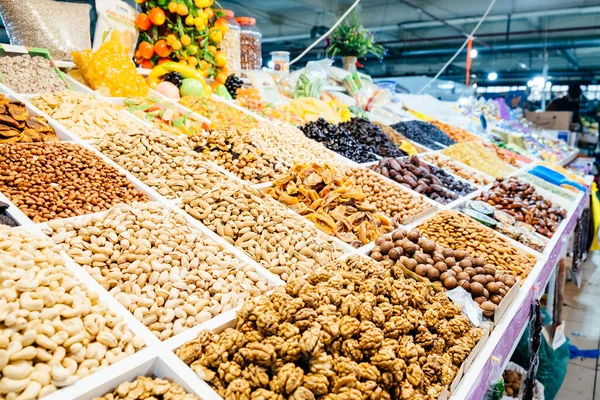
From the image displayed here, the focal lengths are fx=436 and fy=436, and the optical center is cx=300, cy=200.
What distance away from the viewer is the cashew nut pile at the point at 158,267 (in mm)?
1166

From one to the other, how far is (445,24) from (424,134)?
7263mm

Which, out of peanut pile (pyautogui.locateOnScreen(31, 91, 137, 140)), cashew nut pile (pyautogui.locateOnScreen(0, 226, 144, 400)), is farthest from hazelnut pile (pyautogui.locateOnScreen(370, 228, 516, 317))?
peanut pile (pyautogui.locateOnScreen(31, 91, 137, 140))

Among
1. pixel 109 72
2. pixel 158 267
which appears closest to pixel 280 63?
pixel 109 72

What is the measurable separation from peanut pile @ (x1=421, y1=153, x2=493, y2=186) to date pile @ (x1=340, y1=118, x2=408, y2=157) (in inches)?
10.8

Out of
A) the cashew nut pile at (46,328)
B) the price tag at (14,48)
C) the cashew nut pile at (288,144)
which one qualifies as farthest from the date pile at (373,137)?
the cashew nut pile at (46,328)

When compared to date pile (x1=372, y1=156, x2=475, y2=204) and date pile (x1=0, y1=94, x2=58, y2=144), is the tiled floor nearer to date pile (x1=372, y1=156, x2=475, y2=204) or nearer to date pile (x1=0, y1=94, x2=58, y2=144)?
date pile (x1=372, y1=156, x2=475, y2=204)

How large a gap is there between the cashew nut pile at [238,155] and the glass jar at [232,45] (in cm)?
158

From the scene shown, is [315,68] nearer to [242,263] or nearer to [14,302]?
[242,263]

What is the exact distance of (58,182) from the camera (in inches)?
65.7

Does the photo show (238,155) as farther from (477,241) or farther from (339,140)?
(477,241)

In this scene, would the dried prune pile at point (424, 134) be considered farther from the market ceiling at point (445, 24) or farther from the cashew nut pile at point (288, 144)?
the market ceiling at point (445, 24)

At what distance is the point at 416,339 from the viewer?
3.82ft

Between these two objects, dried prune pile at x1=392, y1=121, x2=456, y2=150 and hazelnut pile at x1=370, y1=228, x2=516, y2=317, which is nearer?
hazelnut pile at x1=370, y1=228, x2=516, y2=317

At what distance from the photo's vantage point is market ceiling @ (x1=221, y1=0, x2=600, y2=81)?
10.1 meters
